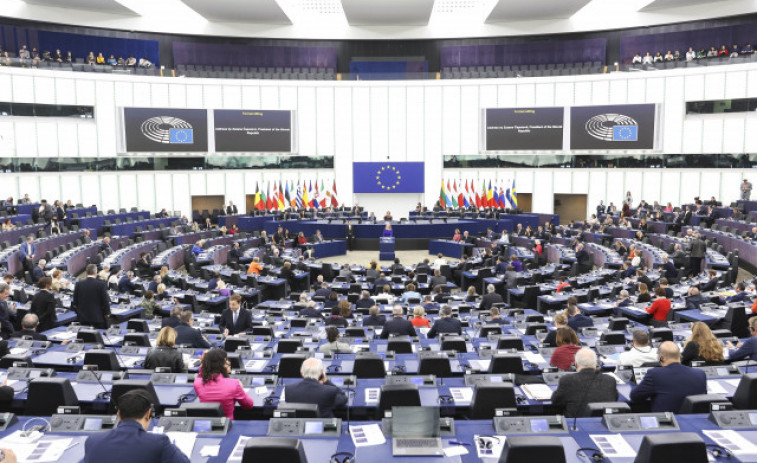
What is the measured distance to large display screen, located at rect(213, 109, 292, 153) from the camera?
35344mm

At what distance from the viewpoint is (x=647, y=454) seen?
171 inches

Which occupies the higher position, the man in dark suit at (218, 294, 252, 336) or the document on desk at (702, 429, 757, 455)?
the document on desk at (702, 429, 757, 455)

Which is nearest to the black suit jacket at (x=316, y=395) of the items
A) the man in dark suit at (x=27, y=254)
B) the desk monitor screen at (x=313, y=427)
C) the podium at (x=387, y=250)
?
the desk monitor screen at (x=313, y=427)

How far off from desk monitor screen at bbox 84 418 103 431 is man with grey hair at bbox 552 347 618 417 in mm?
4592

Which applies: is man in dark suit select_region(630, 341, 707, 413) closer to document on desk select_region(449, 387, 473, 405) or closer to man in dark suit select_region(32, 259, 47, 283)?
document on desk select_region(449, 387, 473, 405)

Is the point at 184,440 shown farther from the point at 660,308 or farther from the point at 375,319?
the point at 660,308

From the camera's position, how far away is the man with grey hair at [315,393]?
614 cm

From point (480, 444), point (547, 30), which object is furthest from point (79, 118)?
point (480, 444)

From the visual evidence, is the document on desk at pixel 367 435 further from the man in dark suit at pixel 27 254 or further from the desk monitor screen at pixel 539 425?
the man in dark suit at pixel 27 254

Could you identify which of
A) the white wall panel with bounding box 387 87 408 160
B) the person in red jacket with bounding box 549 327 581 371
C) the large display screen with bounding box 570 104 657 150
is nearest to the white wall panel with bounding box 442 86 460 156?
the white wall panel with bounding box 387 87 408 160

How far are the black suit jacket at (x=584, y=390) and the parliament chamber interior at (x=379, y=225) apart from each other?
3 centimetres

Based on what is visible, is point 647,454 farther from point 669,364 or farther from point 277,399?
point 277,399

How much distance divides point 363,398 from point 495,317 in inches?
202

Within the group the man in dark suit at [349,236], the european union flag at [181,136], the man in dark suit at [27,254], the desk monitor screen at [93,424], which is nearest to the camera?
the desk monitor screen at [93,424]
